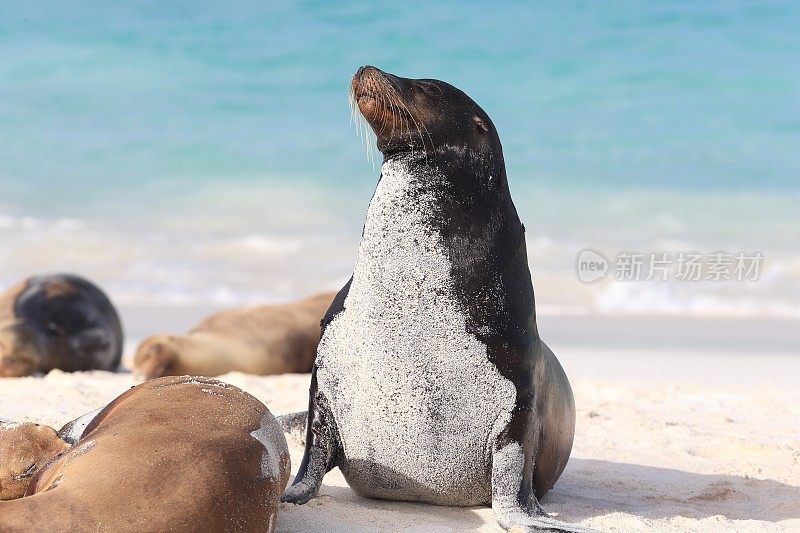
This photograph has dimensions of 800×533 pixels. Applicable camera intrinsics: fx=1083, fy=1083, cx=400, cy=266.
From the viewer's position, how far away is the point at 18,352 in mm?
8008

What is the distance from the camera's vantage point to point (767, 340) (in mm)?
Answer: 13047

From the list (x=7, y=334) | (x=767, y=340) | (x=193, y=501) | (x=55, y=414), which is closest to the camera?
(x=193, y=501)

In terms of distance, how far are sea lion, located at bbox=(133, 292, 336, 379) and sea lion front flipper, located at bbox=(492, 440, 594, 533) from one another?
14.6 ft

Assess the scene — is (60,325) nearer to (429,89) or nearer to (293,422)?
(293,422)

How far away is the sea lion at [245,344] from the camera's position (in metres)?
8.04

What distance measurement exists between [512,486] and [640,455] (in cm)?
198

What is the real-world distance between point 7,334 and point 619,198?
17631 millimetres

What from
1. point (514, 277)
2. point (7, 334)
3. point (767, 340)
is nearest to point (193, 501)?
point (514, 277)

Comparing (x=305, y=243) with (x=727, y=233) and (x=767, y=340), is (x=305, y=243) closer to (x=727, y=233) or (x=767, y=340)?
(x=727, y=233)

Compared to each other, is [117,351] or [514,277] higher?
[514,277]

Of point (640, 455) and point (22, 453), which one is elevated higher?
point (22, 453)

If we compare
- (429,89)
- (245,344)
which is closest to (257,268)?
(245,344)

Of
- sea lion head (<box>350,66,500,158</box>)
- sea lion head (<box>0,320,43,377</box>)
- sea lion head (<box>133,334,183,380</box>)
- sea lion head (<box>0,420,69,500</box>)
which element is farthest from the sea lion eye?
sea lion head (<box>0,320,43,377</box>)

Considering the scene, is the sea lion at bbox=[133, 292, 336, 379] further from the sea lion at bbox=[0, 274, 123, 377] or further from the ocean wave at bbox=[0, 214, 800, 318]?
the ocean wave at bbox=[0, 214, 800, 318]
